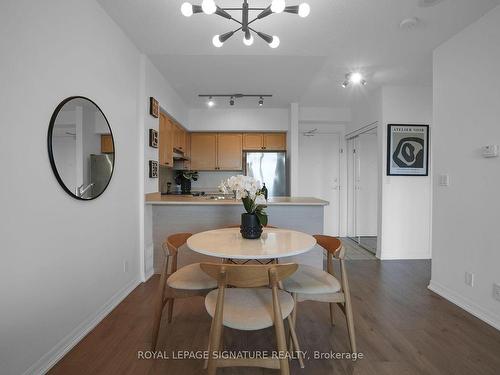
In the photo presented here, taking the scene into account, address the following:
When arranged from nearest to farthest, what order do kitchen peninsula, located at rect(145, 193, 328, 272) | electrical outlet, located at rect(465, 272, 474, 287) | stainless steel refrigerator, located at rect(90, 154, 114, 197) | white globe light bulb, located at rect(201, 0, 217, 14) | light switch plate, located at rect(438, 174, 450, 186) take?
white globe light bulb, located at rect(201, 0, 217, 14)
stainless steel refrigerator, located at rect(90, 154, 114, 197)
electrical outlet, located at rect(465, 272, 474, 287)
light switch plate, located at rect(438, 174, 450, 186)
kitchen peninsula, located at rect(145, 193, 328, 272)

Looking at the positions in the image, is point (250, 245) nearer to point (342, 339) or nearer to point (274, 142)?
point (342, 339)

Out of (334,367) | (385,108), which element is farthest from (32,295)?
(385,108)

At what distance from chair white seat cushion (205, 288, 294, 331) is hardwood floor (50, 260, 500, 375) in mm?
461

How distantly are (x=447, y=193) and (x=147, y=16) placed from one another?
3274mm

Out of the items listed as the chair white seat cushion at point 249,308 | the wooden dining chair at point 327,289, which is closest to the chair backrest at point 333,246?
the wooden dining chair at point 327,289

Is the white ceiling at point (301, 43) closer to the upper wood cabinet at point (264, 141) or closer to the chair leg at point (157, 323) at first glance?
the upper wood cabinet at point (264, 141)

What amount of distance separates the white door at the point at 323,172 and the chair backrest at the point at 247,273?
13.1 feet

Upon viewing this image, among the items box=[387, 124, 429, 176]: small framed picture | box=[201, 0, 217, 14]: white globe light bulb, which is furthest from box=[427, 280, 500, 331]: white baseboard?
box=[201, 0, 217, 14]: white globe light bulb

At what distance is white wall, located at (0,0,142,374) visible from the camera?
1.27 metres

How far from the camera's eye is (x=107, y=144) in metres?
2.09

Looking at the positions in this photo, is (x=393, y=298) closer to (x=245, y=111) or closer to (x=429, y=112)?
(x=429, y=112)

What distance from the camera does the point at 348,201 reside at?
5012 mm

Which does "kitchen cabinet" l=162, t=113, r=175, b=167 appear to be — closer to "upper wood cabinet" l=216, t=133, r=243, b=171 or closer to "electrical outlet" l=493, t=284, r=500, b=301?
"upper wood cabinet" l=216, t=133, r=243, b=171

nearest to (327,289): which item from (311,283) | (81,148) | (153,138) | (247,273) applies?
(311,283)
